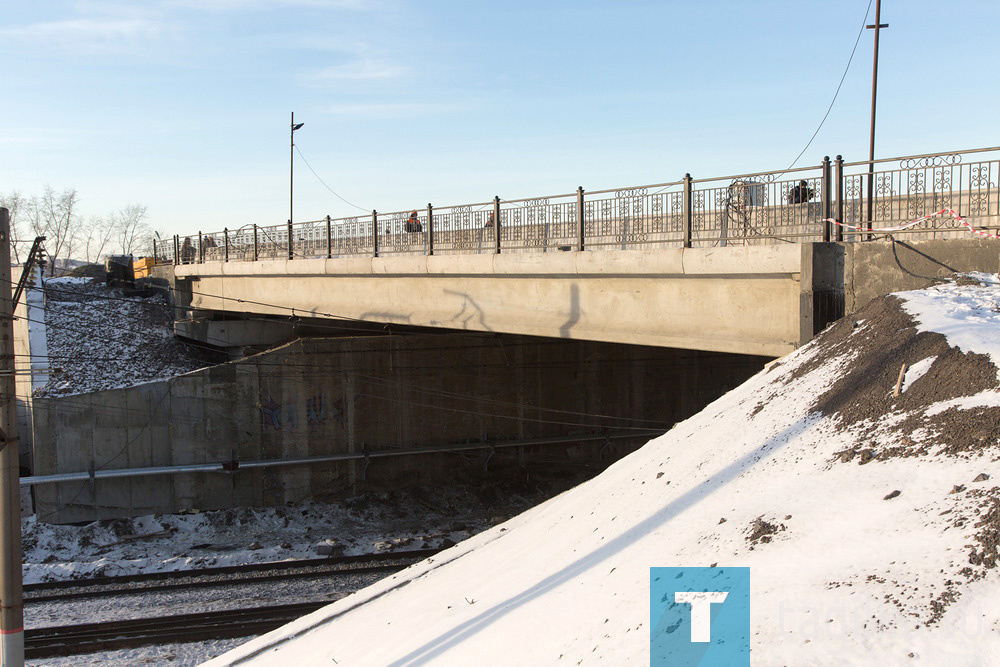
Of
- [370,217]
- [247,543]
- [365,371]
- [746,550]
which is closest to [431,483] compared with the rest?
[365,371]

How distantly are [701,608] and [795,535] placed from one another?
900mm

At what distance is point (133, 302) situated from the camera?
30.8 m

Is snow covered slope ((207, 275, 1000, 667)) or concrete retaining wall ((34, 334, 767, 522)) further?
concrete retaining wall ((34, 334, 767, 522))

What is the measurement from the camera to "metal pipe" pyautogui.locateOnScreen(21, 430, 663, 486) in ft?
65.7

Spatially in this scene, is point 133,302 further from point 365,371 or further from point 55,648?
point 55,648

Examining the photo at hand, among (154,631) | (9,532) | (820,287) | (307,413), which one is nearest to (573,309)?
Result: (820,287)

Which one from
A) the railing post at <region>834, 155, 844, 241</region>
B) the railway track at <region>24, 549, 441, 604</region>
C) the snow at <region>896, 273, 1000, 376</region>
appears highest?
the railing post at <region>834, 155, 844, 241</region>

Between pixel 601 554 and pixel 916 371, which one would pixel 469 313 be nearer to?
pixel 601 554

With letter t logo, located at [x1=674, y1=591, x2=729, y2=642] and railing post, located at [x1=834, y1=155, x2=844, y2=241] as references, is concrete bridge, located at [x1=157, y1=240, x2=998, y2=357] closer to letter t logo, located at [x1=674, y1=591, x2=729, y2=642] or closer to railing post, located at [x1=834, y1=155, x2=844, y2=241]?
railing post, located at [x1=834, y1=155, x2=844, y2=241]

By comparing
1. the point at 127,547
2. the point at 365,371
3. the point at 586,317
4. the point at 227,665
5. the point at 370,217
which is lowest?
the point at 127,547

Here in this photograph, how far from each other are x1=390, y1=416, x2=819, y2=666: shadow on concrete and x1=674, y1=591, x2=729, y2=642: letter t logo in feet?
4.81

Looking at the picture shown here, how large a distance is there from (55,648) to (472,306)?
30.6ft

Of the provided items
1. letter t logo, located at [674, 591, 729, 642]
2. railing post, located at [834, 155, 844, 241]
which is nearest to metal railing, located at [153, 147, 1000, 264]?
railing post, located at [834, 155, 844, 241]

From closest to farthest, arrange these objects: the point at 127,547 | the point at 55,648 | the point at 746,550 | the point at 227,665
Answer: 1. the point at 746,550
2. the point at 227,665
3. the point at 55,648
4. the point at 127,547
